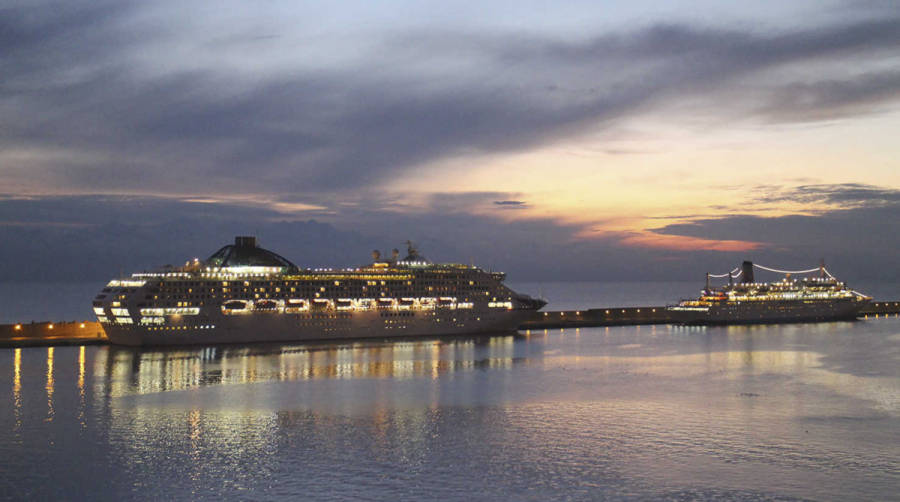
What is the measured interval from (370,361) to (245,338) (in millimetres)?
14691

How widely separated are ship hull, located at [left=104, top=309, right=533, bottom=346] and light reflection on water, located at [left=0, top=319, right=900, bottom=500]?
4072mm

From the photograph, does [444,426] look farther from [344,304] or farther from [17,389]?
[344,304]

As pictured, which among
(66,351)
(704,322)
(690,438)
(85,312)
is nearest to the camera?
(690,438)

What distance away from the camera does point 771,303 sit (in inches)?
3585

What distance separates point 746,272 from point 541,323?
2997cm

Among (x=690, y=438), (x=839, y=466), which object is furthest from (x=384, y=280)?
(x=839, y=466)

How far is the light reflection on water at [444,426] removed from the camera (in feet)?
81.4

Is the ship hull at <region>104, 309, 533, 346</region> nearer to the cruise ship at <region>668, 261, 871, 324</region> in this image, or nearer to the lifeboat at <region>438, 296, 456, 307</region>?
the lifeboat at <region>438, 296, 456, 307</region>

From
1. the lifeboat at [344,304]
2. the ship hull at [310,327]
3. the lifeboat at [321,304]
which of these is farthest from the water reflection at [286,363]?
the lifeboat at [321,304]

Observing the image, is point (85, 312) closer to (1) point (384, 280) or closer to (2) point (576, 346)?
(1) point (384, 280)

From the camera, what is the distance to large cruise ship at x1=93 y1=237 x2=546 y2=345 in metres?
59.3

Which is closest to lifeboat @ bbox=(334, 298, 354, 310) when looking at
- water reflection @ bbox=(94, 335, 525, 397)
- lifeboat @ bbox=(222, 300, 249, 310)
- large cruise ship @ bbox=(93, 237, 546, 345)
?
large cruise ship @ bbox=(93, 237, 546, 345)

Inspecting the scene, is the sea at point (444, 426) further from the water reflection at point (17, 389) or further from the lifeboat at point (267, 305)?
the lifeboat at point (267, 305)

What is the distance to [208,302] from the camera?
61.0m
